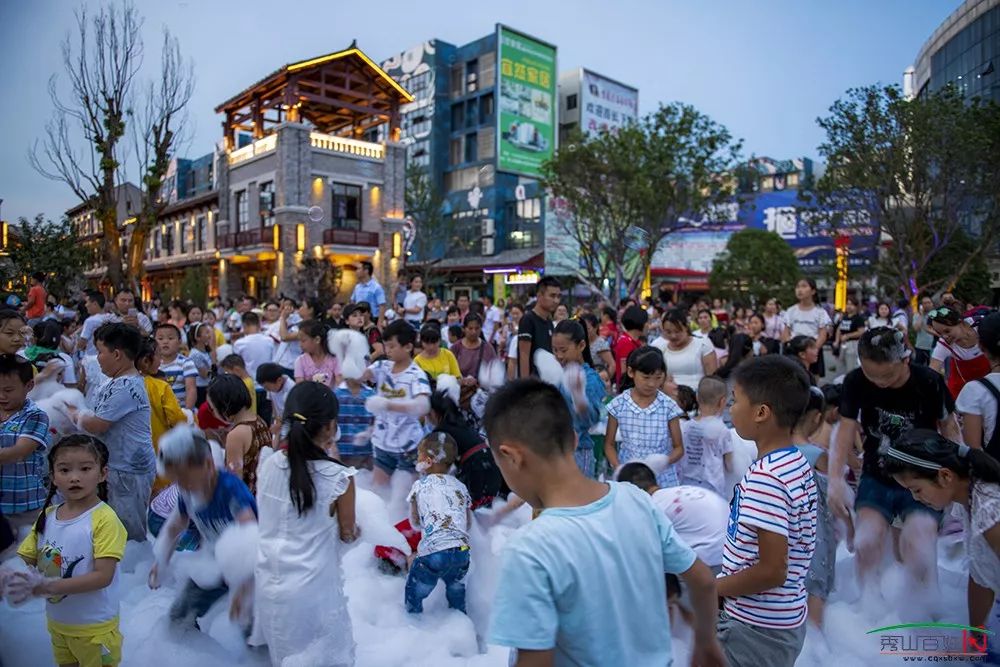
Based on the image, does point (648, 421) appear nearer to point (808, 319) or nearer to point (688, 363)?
point (688, 363)

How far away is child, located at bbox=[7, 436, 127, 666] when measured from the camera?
8.86 feet

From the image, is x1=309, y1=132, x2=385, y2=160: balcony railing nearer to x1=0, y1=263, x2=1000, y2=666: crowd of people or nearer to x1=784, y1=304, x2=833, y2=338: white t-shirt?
x1=0, y1=263, x2=1000, y2=666: crowd of people

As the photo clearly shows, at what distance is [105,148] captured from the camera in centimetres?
1288

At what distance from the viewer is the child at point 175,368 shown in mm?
5750

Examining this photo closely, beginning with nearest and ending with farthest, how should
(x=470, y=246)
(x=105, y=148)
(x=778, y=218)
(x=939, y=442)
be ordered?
(x=939, y=442)
(x=105, y=148)
(x=470, y=246)
(x=778, y=218)

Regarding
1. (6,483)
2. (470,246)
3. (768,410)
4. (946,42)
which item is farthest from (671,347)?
(946,42)

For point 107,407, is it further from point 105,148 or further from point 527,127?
point 527,127

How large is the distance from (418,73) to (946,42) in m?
34.2

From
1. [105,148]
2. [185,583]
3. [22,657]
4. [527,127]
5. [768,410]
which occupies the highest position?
[527,127]

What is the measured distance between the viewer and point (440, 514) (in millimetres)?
3756

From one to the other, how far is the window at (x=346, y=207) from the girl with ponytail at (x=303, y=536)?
95.2 ft

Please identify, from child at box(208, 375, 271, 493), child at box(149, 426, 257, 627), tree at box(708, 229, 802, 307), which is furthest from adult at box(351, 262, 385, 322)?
tree at box(708, 229, 802, 307)

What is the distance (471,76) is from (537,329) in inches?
1760

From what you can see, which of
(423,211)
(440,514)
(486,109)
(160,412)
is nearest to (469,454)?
(440,514)
